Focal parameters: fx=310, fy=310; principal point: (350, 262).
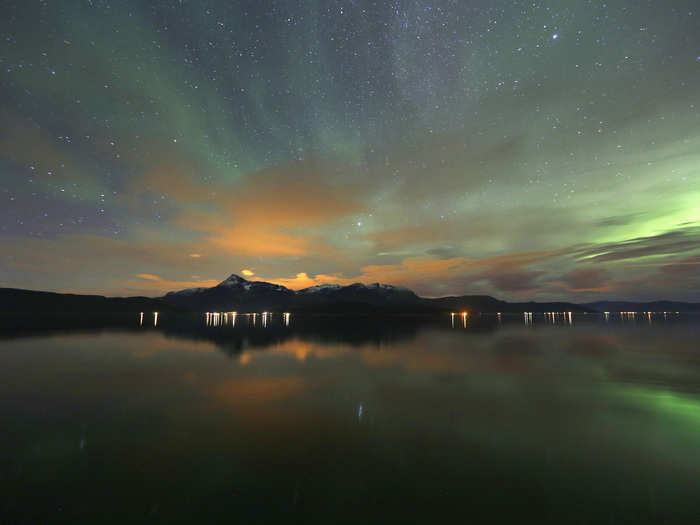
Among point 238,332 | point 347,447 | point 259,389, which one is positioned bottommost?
point 238,332

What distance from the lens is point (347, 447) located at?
12422mm

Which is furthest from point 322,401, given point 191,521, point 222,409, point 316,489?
point 191,521

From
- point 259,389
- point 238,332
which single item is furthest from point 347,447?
point 238,332

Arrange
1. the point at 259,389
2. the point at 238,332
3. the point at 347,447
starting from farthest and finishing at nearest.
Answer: the point at 238,332, the point at 259,389, the point at 347,447

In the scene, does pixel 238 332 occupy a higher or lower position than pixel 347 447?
lower

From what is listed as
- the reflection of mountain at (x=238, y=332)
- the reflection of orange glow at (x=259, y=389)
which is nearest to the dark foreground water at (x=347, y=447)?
the reflection of orange glow at (x=259, y=389)

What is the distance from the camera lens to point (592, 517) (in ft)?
27.0

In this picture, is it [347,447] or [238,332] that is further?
[238,332]

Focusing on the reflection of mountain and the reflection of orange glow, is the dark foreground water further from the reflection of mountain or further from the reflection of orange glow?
the reflection of mountain

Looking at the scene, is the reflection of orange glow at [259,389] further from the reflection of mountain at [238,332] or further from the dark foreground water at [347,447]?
the reflection of mountain at [238,332]

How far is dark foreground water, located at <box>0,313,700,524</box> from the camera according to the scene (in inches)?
336

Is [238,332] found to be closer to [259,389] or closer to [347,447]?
[259,389]

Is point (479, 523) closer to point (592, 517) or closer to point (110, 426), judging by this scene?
point (592, 517)

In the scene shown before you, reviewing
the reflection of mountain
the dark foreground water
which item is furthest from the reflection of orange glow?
the reflection of mountain
